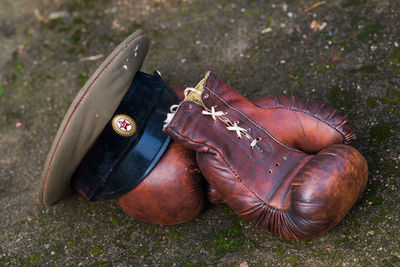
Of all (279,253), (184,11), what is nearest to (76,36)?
(184,11)

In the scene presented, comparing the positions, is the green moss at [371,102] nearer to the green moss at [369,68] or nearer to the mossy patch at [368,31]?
the green moss at [369,68]

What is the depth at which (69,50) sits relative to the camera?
3.10 meters

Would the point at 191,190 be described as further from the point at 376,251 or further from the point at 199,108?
the point at 376,251

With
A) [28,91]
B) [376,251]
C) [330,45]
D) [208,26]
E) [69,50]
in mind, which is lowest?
[28,91]

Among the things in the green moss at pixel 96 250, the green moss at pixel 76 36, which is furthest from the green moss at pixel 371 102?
the green moss at pixel 76 36

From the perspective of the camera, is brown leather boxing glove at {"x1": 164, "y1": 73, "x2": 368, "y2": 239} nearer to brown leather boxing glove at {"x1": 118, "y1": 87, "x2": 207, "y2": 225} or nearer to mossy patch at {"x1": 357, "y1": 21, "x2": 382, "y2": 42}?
brown leather boxing glove at {"x1": 118, "y1": 87, "x2": 207, "y2": 225}

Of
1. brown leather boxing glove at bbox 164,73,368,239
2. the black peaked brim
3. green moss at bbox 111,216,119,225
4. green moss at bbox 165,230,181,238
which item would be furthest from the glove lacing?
green moss at bbox 111,216,119,225

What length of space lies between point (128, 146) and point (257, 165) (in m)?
0.58

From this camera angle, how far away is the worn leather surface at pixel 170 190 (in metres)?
1.86

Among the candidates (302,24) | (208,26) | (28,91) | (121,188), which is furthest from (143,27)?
(121,188)

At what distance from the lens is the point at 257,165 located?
179cm

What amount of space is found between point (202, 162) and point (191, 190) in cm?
17

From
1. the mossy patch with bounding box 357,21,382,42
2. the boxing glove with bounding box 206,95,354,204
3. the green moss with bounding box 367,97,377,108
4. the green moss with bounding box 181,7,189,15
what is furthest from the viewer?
the green moss with bounding box 181,7,189,15

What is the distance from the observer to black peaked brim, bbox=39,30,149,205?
5.57ft
